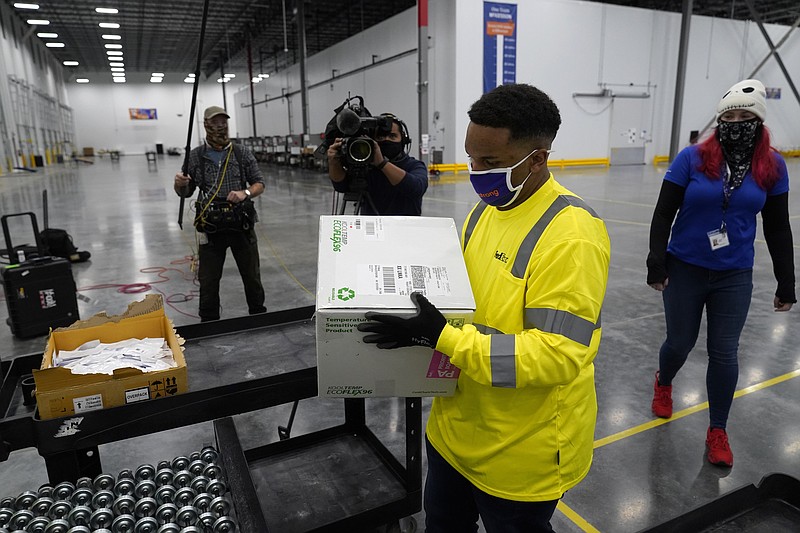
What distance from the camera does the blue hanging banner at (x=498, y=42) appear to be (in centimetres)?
1647

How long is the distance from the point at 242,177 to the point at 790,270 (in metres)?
3.20

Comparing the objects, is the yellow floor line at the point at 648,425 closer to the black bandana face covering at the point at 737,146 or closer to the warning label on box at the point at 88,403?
the black bandana face covering at the point at 737,146

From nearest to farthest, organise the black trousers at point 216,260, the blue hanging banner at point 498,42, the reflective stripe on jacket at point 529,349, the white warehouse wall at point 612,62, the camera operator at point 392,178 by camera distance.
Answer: the reflective stripe on jacket at point 529,349 < the camera operator at point 392,178 < the black trousers at point 216,260 < the blue hanging banner at point 498,42 < the white warehouse wall at point 612,62

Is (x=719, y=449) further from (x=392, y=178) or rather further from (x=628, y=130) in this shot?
(x=628, y=130)

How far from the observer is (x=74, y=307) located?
14.1ft

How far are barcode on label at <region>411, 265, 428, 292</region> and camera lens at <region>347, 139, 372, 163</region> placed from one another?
4.23ft

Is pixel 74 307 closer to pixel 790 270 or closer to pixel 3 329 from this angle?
pixel 3 329

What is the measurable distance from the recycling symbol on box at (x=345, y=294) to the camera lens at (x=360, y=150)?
1.37 metres

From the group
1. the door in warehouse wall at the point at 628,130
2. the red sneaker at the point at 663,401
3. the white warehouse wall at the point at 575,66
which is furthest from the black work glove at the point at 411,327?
the door in warehouse wall at the point at 628,130

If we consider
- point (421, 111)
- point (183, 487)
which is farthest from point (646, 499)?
point (421, 111)

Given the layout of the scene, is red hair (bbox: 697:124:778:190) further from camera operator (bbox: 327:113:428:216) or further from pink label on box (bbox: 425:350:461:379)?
pink label on box (bbox: 425:350:461:379)

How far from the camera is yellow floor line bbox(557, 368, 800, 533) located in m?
2.07

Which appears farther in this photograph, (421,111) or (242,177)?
(421,111)

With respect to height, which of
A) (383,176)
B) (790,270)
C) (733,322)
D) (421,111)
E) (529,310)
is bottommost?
(733,322)
